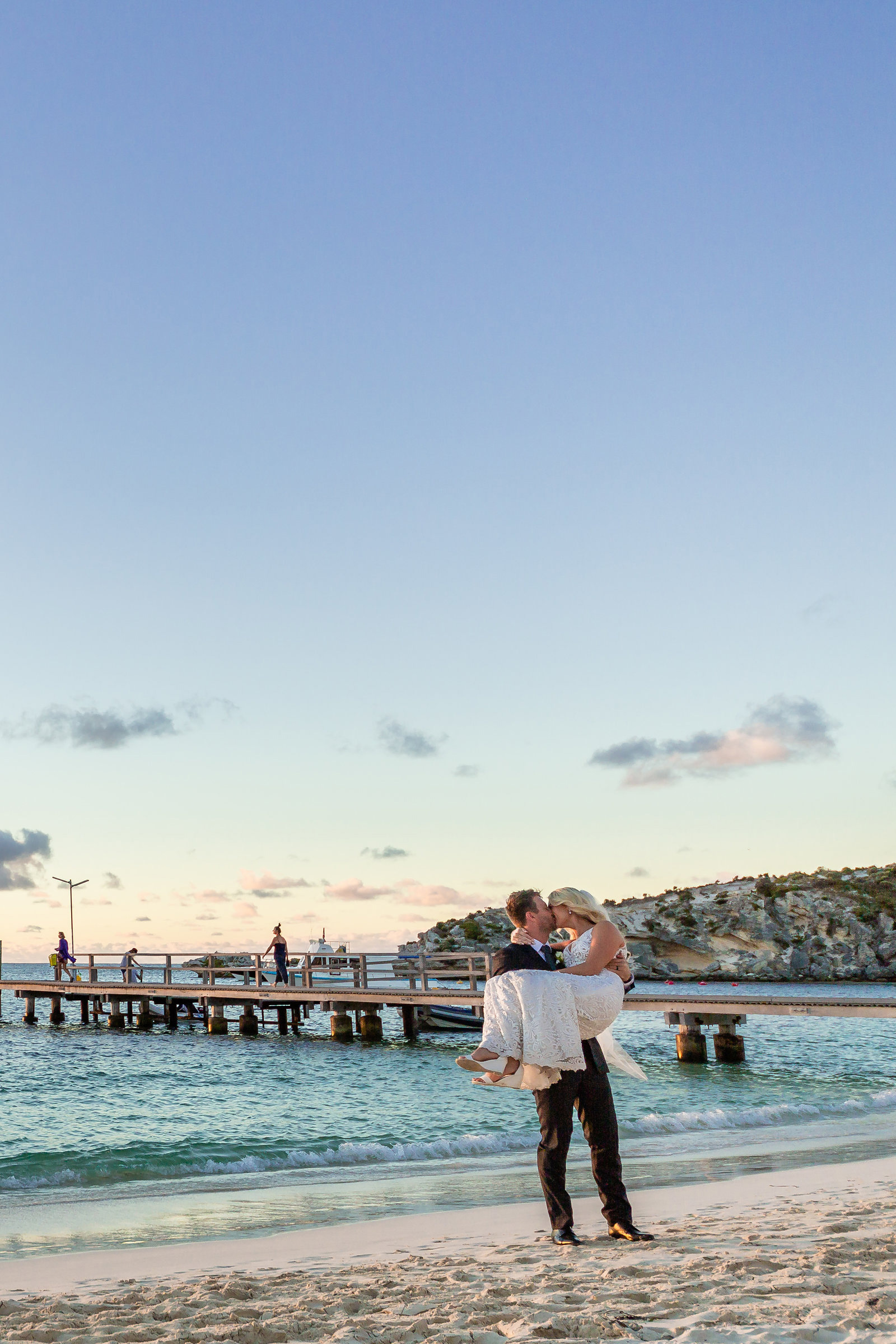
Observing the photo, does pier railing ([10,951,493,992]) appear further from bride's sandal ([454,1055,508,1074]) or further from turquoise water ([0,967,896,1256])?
bride's sandal ([454,1055,508,1074])

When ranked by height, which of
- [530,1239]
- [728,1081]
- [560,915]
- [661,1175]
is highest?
[560,915]

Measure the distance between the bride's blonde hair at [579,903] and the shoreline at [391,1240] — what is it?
6.37 feet

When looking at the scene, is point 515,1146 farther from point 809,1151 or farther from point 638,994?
point 638,994

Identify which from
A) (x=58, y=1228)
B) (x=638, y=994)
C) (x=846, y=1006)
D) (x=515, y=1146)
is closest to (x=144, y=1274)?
(x=58, y=1228)

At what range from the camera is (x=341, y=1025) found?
31.6 m

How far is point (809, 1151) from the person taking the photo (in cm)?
1286

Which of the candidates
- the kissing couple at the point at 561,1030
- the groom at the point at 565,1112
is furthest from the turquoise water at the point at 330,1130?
the kissing couple at the point at 561,1030

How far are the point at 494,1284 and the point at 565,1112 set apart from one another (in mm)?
929

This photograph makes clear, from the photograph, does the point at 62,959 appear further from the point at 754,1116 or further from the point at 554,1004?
the point at 554,1004

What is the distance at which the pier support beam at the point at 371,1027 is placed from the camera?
31.0 metres

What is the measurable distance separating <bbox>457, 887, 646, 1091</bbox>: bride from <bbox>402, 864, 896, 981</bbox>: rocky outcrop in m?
104

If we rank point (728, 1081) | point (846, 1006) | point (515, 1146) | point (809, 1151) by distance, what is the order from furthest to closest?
1. point (728, 1081)
2. point (846, 1006)
3. point (515, 1146)
4. point (809, 1151)

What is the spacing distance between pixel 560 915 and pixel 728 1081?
18.9 meters

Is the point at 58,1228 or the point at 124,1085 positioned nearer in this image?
the point at 58,1228
